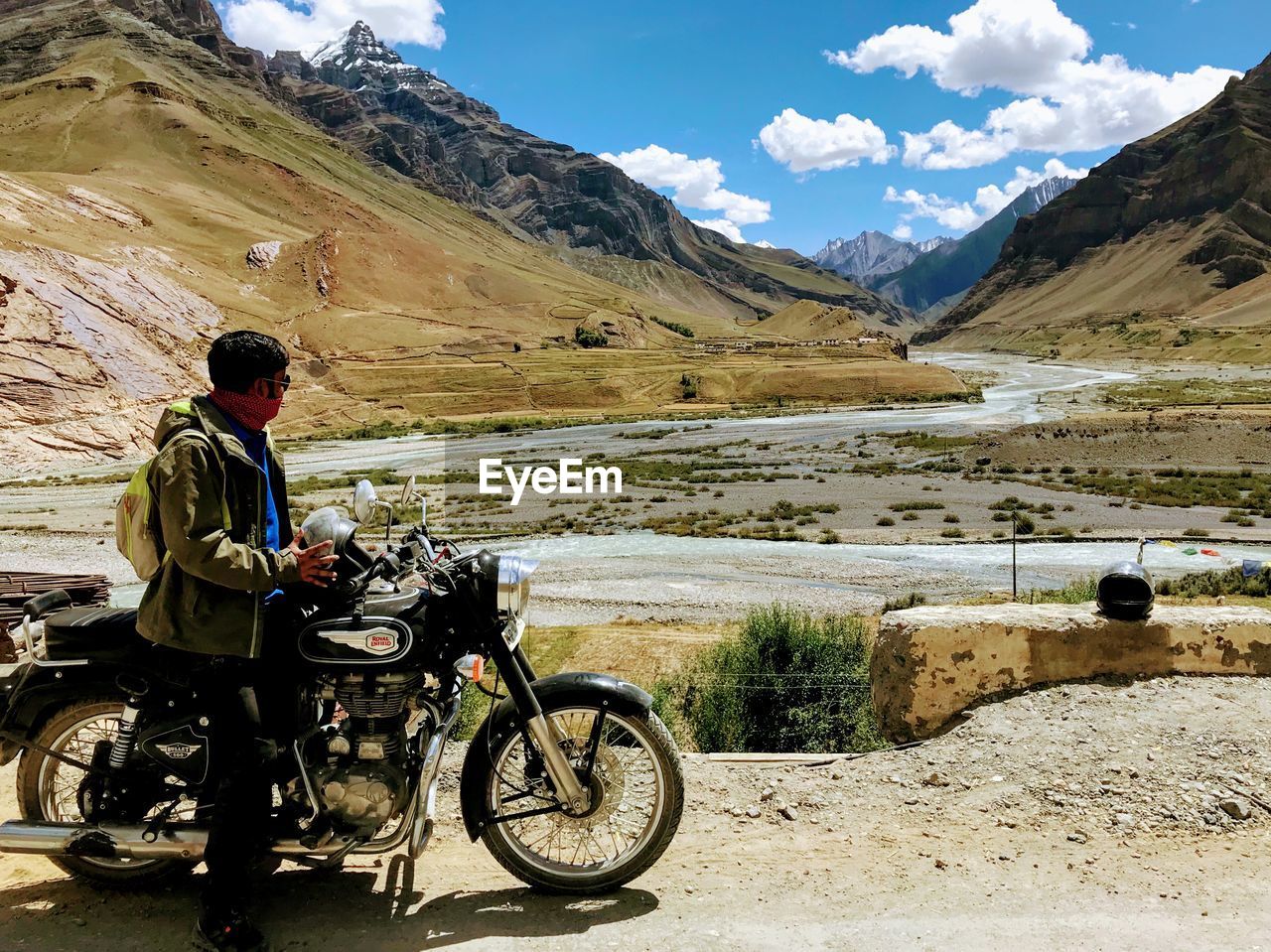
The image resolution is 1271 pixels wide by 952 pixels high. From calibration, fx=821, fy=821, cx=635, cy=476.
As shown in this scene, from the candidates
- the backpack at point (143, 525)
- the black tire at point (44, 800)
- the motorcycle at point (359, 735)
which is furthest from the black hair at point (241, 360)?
the black tire at point (44, 800)

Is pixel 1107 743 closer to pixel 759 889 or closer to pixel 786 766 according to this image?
pixel 786 766

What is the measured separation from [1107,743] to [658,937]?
3467 mm

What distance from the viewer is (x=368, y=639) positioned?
3674 millimetres

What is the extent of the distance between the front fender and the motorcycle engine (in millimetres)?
373

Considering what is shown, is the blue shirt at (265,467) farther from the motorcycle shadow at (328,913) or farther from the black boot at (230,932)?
the motorcycle shadow at (328,913)

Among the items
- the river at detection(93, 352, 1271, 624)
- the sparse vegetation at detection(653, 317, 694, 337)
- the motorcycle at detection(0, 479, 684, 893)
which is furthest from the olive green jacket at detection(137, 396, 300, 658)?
the sparse vegetation at detection(653, 317, 694, 337)

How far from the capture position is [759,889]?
4.11 metres

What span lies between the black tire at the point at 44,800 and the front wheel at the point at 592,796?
4.93 feet

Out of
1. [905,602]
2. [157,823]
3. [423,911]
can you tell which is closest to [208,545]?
[157,823]

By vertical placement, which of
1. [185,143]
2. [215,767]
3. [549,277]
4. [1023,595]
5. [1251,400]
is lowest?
[1023,595]

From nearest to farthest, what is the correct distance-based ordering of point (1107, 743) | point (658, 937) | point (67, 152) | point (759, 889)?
1. point (658, 937)
2. point (759, 889)
3. point (1107, 743)
4. point (67, 152)

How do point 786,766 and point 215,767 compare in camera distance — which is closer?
point 215,767

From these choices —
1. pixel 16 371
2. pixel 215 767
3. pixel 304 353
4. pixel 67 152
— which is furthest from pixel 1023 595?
pixel 67 152

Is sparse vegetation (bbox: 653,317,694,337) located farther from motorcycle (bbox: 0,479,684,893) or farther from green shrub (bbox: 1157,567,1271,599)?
motorcycle (bbox: 0,479,684,893)
